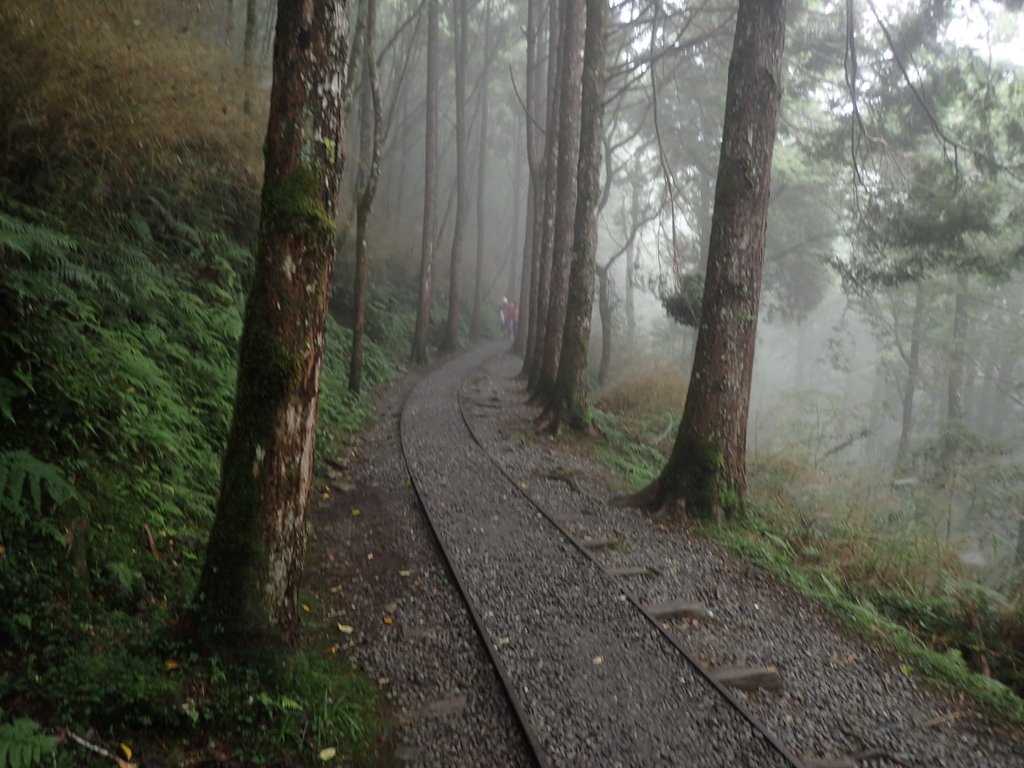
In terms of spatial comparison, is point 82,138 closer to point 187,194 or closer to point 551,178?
point 187,194

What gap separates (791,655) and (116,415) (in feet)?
18.2

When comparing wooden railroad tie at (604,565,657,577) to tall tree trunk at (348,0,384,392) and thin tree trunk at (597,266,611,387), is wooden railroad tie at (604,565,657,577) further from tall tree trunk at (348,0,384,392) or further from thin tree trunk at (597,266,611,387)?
thin tree trunk at (597,266,611,387)

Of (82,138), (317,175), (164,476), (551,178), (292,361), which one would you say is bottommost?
(164,476)

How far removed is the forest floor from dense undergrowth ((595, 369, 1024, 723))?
29cm

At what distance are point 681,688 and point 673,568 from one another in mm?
2244

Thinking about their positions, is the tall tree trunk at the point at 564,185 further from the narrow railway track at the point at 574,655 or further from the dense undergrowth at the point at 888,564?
the narrow railway track at the point at 574,655

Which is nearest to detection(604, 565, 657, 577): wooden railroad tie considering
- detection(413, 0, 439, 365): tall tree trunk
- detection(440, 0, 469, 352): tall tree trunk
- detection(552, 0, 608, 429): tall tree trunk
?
detection(552, 0, 608, 429): tall tree trunk

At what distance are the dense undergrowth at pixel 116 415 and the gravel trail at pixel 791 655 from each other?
2277 mm

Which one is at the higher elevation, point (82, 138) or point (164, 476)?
point (82, 138)

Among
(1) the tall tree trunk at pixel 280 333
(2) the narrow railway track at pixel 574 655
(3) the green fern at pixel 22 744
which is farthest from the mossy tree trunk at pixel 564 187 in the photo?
(3) the green fern at pixel 22 744

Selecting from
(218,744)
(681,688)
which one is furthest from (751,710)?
(218,744)

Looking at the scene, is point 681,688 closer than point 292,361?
No

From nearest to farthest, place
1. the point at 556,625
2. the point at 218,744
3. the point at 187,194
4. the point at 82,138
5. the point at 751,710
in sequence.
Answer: the point at 218,744 → the point at 751,710 → the point at 556,625 → the point at 82,138 → the point at 187,194

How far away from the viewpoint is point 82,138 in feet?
20.5
